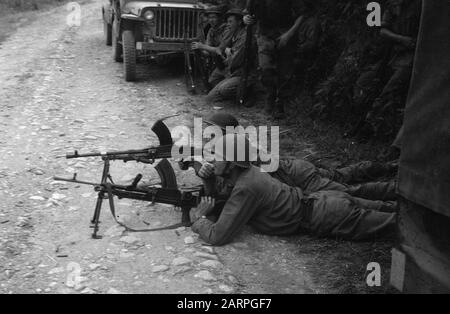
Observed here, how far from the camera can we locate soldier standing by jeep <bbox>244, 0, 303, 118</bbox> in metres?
7.98

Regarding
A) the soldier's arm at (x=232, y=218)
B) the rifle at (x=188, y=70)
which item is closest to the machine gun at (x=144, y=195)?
the soldier's arm at (x=232, y=218)

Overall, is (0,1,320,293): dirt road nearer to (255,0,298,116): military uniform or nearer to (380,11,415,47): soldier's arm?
(255,0,298,116): military uniform

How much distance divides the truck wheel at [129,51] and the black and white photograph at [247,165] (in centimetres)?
2

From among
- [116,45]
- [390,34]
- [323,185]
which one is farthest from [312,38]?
[116,45]

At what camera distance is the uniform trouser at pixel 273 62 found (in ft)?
26.4

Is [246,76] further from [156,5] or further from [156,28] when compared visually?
[156,5]

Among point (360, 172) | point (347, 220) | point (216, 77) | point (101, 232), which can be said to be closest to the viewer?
point (347, 220)

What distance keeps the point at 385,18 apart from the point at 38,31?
11.6 metres

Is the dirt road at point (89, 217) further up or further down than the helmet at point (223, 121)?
further down

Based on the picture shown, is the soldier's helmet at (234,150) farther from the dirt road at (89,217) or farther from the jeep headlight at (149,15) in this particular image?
the jeep headlight at (149,15)

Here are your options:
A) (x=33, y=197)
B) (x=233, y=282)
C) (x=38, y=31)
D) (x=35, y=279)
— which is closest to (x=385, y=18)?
(x=233, y=282)

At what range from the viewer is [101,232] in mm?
4758

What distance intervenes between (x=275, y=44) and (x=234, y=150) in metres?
3.96

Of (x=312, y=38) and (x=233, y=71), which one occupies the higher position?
(x=312, y=38)
